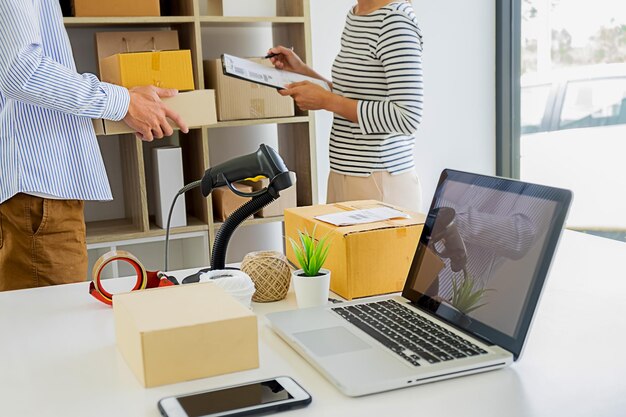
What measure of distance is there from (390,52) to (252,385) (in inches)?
60.8

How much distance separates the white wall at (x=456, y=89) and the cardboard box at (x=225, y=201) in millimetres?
686

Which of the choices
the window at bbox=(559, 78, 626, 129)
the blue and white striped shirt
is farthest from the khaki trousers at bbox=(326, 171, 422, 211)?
the window at bbox=(559, 78, 626, 129)

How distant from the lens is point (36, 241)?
204cm

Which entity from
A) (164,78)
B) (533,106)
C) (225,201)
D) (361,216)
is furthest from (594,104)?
(361,216)

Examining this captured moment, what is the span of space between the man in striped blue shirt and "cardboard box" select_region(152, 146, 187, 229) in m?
0.88

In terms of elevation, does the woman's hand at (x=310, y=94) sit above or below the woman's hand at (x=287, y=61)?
below

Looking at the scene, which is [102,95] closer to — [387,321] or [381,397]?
[387,321]

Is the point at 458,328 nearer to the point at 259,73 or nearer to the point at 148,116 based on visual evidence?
the point at 148,116

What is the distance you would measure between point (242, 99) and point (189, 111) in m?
0.93

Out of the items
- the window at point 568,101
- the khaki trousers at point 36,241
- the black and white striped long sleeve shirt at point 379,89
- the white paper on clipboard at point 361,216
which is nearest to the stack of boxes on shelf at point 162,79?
the khaki trousers at point 36,241

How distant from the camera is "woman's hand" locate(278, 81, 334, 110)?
254 cm

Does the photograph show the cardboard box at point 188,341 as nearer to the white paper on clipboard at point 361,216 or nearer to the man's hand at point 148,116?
the white paper on clipboard at point 361,216

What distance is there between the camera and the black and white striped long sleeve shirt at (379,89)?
2.37 metres

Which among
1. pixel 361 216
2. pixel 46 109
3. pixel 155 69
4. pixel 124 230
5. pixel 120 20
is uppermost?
pixel 120 20
